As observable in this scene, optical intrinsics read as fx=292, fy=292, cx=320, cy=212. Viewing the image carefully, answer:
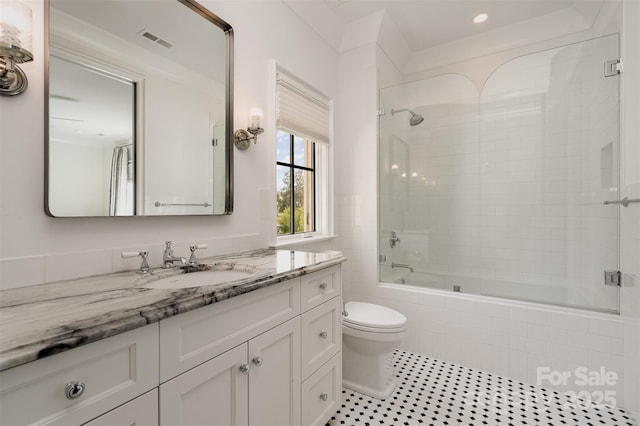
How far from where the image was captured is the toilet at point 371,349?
1.75m

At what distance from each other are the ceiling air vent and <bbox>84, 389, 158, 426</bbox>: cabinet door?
1408 millimetres

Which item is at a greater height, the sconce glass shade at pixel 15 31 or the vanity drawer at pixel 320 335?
the sconce glass shade at pixel 15 31

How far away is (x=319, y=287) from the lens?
4.66 feet

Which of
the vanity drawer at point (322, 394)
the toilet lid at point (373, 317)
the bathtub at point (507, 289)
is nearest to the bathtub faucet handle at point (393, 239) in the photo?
the bathtub at point (507, 289)

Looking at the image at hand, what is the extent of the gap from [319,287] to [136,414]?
2.78ft

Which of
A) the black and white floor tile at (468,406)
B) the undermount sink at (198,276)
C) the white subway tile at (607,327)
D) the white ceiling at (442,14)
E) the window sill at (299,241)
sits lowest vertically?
the black and white floor tile at (468,406)

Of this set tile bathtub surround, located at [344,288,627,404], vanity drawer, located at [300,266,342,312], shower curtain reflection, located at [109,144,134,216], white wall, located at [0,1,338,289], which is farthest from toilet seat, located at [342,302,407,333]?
shower curtain reflection, located at [109,144,134,216]

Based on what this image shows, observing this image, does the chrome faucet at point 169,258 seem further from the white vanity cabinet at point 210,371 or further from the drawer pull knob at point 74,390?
the drawer pull knob at point 74,390

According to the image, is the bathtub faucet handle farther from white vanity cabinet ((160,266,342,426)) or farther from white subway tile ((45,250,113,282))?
white subway tile ((45,250,113,282))

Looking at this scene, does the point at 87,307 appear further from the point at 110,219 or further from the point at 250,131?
the point at 250,131

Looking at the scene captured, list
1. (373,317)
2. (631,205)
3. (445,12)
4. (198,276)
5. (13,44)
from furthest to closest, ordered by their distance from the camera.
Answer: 1. (445,12)
2. (373,317)
3. (631,205)
4. (198,276)
5. (13,44)

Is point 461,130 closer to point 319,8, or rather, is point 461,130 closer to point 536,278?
point 536,278

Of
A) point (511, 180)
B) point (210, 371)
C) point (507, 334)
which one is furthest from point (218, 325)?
point (511, 180)

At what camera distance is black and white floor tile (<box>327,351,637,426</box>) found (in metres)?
1.58
